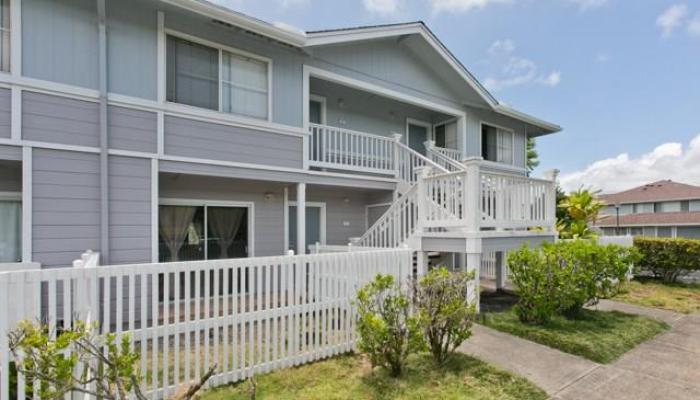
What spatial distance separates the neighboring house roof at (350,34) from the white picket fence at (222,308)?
5.09 m

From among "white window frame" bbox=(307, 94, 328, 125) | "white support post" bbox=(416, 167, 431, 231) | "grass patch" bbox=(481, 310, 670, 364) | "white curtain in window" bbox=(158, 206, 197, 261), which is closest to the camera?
"grass patch" bbox=(481, 310, 670, 364)

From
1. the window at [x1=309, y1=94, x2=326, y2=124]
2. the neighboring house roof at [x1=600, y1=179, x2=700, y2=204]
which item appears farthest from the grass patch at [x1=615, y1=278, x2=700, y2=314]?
the neighboring house roof at [x1=600, y1=179, x2=700, y2=204]

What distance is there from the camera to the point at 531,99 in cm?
2308

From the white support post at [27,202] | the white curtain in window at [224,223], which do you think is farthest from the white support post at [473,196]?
the white support post at [27,202]

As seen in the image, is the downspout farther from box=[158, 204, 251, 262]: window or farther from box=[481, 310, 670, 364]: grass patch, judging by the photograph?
box=[481, 310, 670, 364]: grass patch

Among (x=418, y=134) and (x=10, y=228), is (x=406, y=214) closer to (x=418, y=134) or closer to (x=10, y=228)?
(x=418, y=134)

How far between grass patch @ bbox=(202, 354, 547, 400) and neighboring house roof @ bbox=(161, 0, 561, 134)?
21.3 feet

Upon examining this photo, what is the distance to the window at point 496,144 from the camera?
14.0 meters

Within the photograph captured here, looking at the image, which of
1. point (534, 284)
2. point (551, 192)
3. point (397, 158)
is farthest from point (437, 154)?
point (534, 284)

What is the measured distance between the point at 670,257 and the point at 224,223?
45.8ft

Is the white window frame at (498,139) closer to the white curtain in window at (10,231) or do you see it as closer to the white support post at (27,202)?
the white support post at (27,202)

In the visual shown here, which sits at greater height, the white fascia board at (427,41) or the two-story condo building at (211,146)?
the white fascia board at (427,41)

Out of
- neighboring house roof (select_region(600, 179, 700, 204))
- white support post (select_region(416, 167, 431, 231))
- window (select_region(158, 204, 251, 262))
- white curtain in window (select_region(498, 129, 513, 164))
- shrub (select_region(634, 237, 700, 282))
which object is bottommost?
shrub (select_region(634, 237, 700, 282))

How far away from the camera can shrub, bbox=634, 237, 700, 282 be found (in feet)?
36.8
